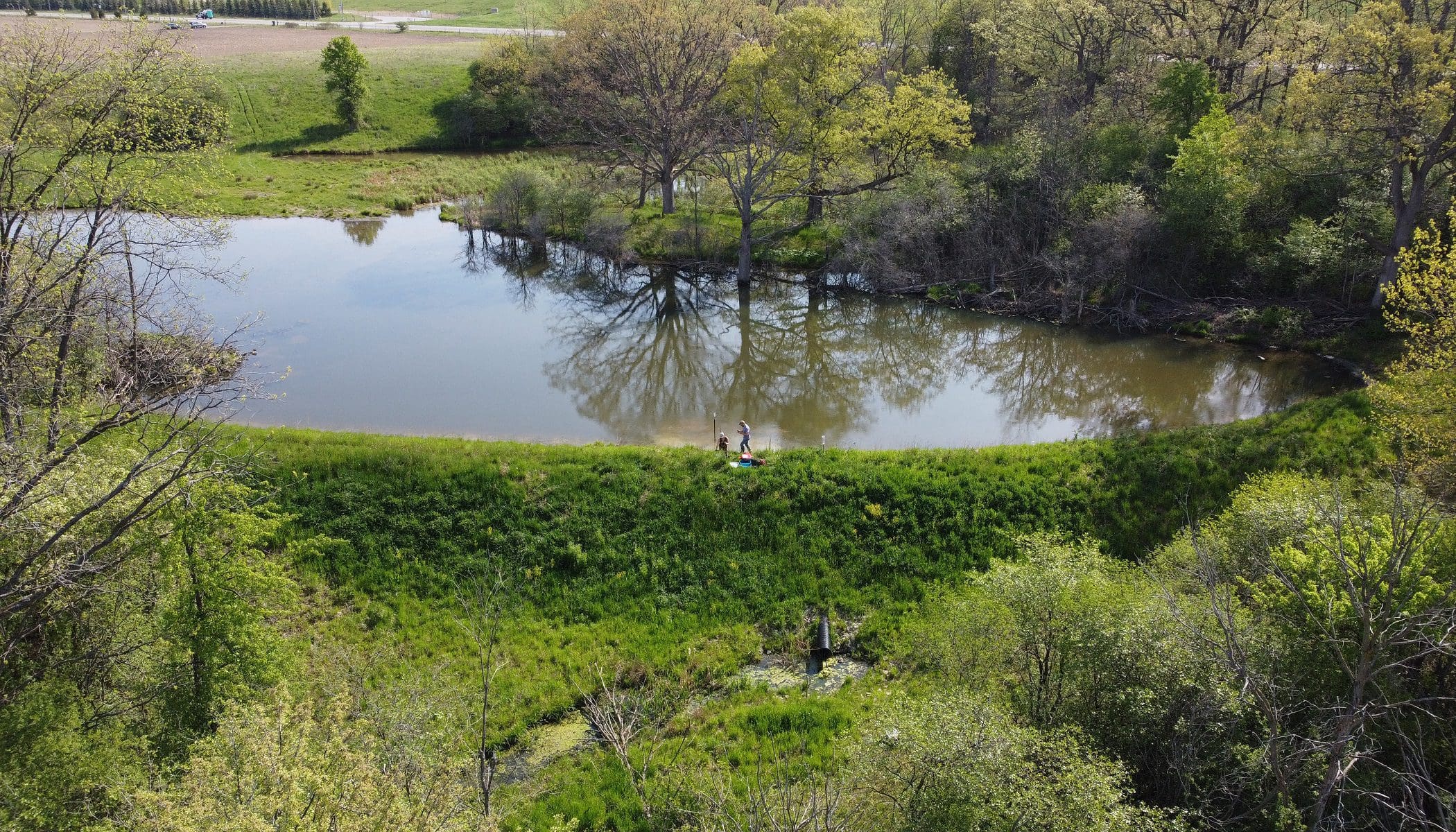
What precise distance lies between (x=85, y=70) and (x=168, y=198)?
9.32 ft

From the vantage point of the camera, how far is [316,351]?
28.7 m

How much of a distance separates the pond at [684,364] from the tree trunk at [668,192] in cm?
494

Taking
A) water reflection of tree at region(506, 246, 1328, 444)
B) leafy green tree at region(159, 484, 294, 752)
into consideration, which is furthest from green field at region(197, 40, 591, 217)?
leafy green tree at region(159, 484, 294, 752)

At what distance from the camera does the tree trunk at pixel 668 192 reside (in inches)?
1575

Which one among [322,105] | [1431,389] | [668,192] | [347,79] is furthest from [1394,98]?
[322,105]

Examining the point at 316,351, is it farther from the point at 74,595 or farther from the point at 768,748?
the point at 768,748

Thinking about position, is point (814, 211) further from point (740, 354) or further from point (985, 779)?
point (985, 779)

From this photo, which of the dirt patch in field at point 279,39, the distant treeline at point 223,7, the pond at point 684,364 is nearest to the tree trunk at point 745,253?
the pond at point 684,364

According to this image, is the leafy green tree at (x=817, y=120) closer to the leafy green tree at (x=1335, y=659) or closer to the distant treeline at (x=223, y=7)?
the leafy green tree at (x=1335, y=659)

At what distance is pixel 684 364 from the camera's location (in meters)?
29.4

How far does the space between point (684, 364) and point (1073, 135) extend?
19249 millimetres

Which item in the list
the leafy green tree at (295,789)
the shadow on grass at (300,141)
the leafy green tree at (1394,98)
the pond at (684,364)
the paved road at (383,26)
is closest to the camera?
the leafy green tree at (295,789)

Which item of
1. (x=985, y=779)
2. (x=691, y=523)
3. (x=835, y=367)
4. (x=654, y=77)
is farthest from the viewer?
(x=654, y=77)

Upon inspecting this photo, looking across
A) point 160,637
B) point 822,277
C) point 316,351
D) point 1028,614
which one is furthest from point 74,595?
point 822,277
